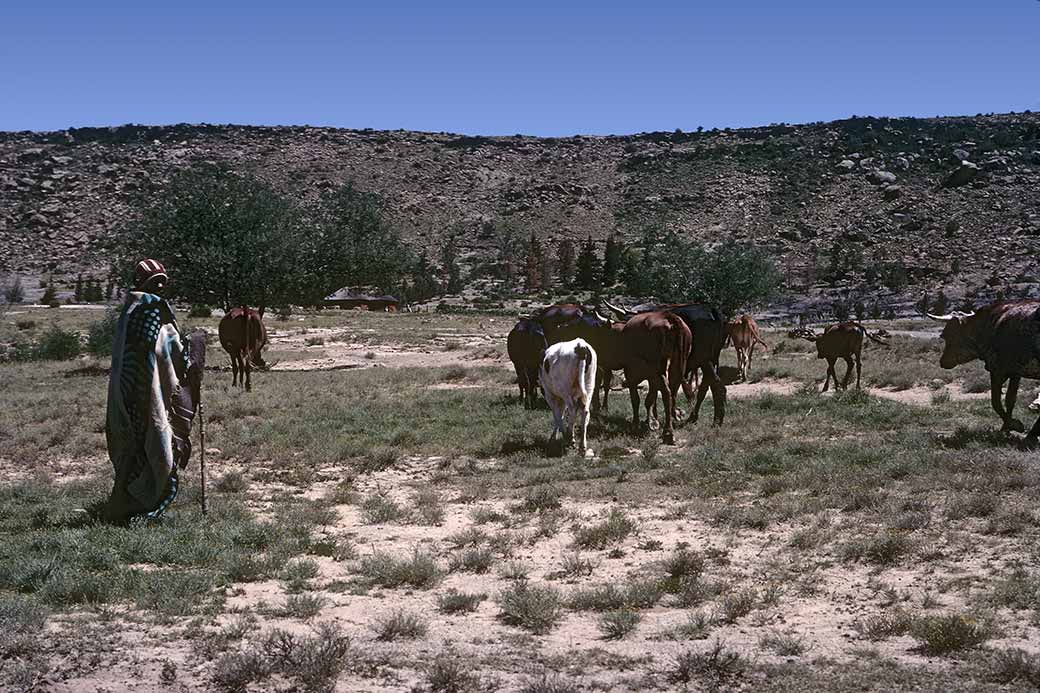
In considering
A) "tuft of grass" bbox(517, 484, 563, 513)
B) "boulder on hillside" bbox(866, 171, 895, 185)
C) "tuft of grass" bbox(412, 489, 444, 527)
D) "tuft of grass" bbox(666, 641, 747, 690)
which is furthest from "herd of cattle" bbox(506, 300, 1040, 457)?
"boulder on hillside" bbox(866, 171, 895, 185)

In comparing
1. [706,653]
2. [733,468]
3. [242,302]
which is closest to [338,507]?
[733,468]

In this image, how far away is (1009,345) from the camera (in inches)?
509

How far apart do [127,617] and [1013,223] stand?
86009 millimetres

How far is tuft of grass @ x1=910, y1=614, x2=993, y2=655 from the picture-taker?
6.03 meters

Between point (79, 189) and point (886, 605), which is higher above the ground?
point (79, 189)

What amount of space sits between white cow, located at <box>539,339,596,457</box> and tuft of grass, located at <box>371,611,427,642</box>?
6573 mm

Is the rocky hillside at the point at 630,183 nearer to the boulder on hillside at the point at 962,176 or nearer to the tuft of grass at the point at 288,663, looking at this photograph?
the boulder on hillside at the point at 962,176

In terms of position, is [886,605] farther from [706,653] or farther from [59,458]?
[59,458]

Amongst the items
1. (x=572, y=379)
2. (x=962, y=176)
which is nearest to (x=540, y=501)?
(x=572, y=379)

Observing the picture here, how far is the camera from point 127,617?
673cm

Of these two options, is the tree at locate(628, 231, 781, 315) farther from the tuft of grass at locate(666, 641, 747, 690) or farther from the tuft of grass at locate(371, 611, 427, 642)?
the tuft of grass at locate(666, 641, 747, 690)

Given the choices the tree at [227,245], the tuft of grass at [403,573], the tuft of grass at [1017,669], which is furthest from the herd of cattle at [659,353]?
the tree at [227,245]

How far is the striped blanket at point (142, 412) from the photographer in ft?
29.9

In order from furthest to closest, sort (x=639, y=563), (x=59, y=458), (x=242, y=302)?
(x=242, y=302) < (x=59, y=458) < (x=639, y=563)
